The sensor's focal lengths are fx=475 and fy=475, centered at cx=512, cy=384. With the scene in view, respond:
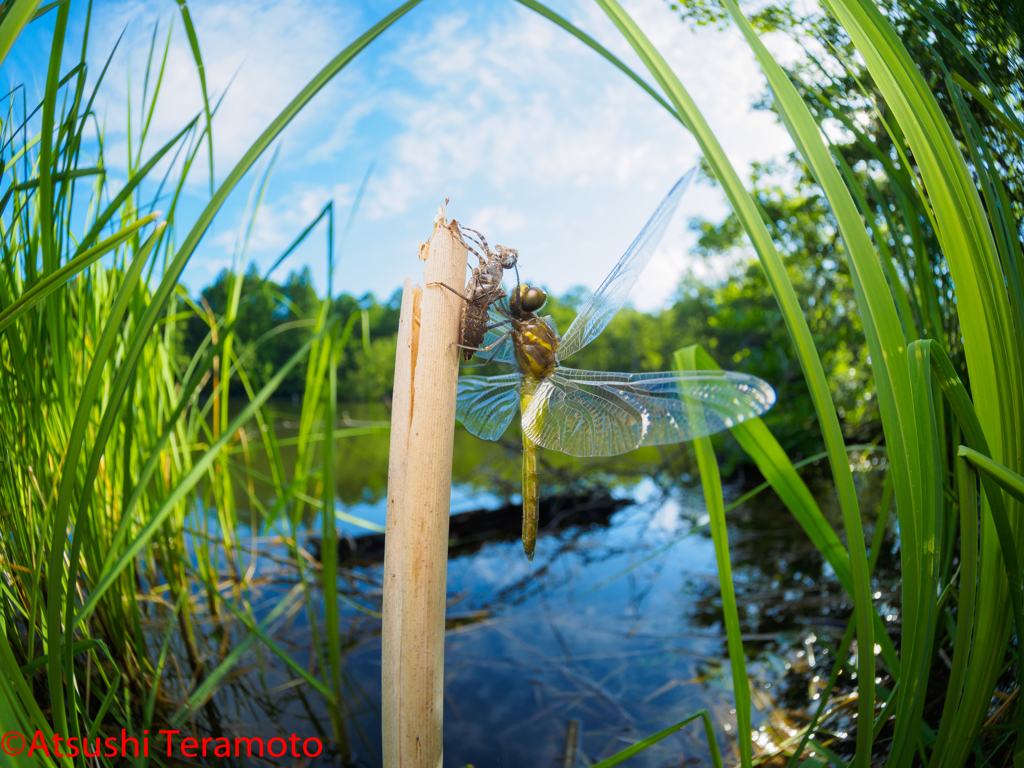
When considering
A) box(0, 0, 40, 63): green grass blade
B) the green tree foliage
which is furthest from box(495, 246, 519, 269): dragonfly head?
box(0, 0, 40, 63): green grass blade

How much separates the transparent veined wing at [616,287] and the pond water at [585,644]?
34 cm

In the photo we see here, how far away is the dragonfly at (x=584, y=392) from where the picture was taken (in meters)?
0.65

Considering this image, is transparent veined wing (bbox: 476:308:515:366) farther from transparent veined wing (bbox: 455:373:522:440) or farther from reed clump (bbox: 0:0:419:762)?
reed clump (bbox: 0:0:419:762)

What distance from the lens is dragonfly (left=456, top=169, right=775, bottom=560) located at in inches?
25.5

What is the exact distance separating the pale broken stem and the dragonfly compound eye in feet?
0.69

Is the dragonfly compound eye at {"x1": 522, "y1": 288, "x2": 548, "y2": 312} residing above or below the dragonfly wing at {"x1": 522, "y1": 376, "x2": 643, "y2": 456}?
above

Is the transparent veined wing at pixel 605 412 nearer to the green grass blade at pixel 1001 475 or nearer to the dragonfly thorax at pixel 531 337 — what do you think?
the dragonfly thorax at pixel 531 337

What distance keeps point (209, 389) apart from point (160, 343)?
1.25 meters

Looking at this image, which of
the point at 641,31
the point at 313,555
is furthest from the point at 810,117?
the point at 313,555

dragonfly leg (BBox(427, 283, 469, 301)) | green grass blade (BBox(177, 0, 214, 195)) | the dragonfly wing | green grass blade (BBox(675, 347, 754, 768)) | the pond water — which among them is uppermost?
green grass blade (BBox(177, 0, 214, 195))

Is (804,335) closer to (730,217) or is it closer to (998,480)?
(998,480)

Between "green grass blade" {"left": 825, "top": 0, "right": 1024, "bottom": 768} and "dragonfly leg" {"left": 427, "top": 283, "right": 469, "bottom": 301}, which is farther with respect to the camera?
"dragonfly leg" {"left": 427, "top": 283, "right": 469, "bottom": 301}

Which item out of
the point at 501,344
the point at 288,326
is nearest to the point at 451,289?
the point at 501,344

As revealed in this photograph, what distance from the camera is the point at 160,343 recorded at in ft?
3.36
